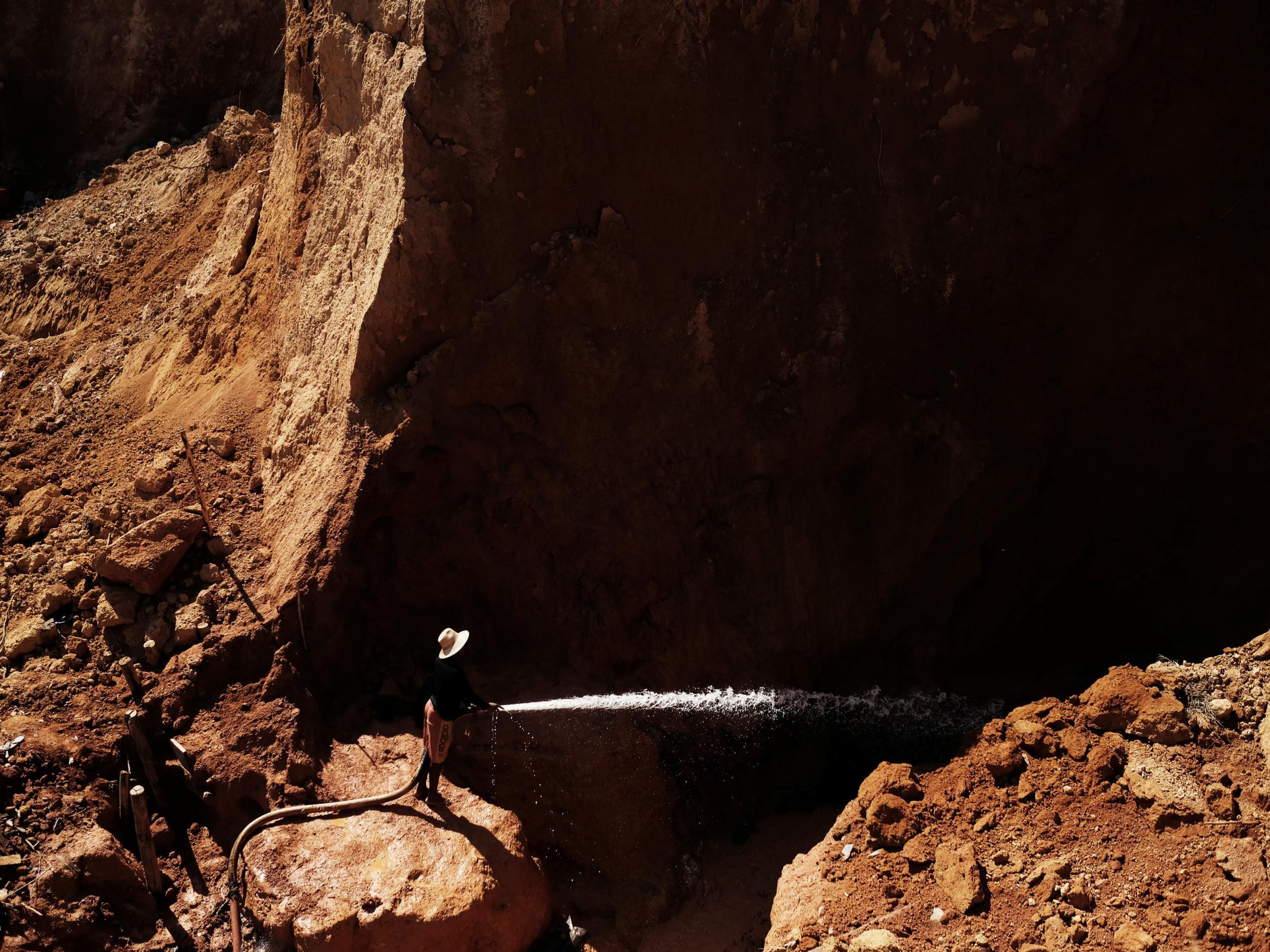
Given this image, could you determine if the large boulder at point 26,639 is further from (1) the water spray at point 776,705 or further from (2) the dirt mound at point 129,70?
(2) the dirt mound at point 129,70

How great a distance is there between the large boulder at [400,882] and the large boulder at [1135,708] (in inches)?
116

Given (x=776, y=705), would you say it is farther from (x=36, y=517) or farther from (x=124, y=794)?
(x=36, y=517)

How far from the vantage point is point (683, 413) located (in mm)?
5762

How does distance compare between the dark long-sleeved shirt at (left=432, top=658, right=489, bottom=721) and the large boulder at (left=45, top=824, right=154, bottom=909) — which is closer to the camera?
the large boulder at (left=45, top=824, right=154, bottom=909)

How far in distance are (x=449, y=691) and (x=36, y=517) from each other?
9.97 feet

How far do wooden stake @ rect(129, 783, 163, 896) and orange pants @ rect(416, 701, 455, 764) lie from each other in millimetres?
1379

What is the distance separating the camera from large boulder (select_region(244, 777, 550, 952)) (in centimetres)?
459

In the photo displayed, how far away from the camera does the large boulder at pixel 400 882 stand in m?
4.59

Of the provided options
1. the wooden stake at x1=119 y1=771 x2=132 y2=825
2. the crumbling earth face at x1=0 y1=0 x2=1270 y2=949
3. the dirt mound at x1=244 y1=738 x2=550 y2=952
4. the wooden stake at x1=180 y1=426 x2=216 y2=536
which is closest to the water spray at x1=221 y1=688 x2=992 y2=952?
the crumbling earth face at x1=0 y1=0 x2=1270 y2=949

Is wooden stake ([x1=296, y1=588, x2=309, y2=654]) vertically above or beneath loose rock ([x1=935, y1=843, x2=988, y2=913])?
above

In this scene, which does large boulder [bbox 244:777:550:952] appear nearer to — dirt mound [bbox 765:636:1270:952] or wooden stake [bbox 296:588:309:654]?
wooden stake [bbox 296:588:309:654]

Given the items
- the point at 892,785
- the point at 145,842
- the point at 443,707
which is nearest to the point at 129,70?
the point at 145,842

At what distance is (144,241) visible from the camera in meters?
7.94

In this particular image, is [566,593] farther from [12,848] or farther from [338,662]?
[12,848]
